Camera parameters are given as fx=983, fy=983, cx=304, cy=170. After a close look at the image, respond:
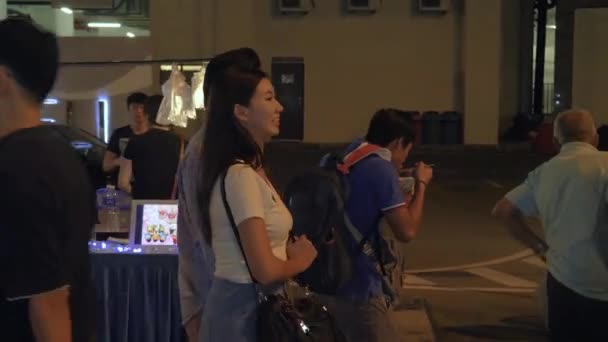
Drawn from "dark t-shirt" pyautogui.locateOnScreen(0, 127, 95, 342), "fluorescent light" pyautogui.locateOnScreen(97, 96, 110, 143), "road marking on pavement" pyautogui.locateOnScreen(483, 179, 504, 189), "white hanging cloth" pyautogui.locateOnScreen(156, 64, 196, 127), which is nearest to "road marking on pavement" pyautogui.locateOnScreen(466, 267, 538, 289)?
"white hanging cloth" pyautogui.locateOnScreen(156, 64, 196, 127)

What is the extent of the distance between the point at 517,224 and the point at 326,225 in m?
1.30

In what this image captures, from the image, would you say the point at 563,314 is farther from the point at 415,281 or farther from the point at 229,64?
the point at 415,281

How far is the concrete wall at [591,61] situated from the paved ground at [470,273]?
1407 cm

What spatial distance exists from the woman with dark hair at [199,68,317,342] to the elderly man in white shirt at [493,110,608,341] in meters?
1.65

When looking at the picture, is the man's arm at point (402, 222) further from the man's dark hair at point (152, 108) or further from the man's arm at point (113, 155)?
the man's arm at point (113, 155)

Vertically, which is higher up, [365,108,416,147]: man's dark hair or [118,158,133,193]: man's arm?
[365,108,416,147]: man's dark hair

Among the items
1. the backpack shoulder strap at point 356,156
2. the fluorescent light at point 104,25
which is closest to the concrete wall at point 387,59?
the fluorescent light at point 104,25

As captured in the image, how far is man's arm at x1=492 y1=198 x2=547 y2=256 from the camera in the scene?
4801 mm

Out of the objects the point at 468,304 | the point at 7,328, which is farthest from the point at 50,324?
the point at 468,304

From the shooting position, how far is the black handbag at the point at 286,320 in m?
3.05

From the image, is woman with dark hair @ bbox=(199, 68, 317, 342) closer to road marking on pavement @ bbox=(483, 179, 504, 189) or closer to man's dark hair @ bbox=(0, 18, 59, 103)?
man's dark hair @ bbox=(0, 18, 59, 103)

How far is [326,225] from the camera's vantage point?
395 cm

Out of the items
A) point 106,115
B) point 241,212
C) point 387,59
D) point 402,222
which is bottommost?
point 106,115

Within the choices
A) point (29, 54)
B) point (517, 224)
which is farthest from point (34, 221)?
point (517, 224)
